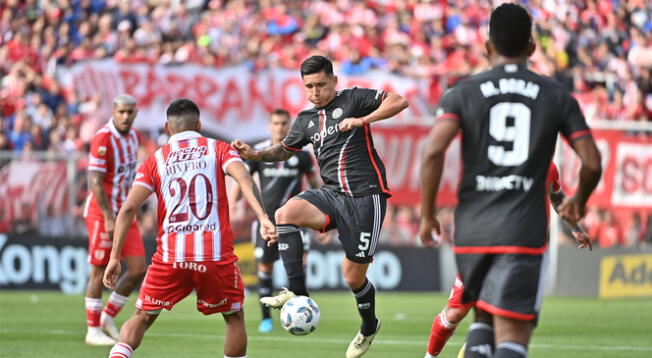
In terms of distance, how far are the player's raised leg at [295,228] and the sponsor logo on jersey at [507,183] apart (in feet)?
11.5

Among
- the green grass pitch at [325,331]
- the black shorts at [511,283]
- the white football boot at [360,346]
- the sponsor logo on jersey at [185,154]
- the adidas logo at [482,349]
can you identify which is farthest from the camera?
the green grass pitch at [325,331]

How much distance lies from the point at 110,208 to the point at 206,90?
982 centimetres

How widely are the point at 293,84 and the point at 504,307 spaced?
1560cm

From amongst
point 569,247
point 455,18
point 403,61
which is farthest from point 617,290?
point 455,18

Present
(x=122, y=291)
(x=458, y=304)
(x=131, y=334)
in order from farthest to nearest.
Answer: (x=122, y=291)
(x=458, y=304)
(x=131, y=334)

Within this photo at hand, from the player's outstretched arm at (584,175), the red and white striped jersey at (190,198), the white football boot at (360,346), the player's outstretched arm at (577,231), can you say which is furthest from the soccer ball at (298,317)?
the player's outstretched arm at (584,175)

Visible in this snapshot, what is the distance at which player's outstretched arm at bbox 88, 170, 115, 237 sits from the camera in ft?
36.3

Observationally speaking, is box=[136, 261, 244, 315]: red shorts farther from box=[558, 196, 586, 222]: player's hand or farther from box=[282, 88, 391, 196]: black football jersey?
box=[558, 196, 586, 222]: player's hand

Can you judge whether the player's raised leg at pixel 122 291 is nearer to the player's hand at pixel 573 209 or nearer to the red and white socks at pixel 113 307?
the red and white socks at pixel 113 307

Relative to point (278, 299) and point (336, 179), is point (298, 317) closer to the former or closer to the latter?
point (278, 299)

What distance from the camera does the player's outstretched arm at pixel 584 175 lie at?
5.86 meters

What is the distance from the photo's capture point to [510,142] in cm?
585

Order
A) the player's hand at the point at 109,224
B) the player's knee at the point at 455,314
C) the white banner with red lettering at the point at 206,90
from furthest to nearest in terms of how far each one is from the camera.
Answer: the white banner with red lettering at the point at 206,90 < the player's hand at the point at 109,224 < the player's knee at the point at 455,314

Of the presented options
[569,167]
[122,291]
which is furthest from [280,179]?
[569,167]
